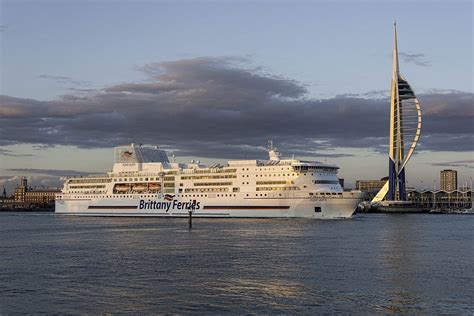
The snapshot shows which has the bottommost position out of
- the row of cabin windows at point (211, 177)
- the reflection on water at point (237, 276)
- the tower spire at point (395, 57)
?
the reflection on water at point (237, 276)

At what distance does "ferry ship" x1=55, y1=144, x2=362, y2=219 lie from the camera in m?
71.7

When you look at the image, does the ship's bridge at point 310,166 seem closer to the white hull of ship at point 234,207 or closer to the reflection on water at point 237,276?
the white hull of ship at point 234,207

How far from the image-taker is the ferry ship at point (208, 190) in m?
71.7

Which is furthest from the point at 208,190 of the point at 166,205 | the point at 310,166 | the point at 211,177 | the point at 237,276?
the point at 237,276

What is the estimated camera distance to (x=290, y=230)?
174 ft

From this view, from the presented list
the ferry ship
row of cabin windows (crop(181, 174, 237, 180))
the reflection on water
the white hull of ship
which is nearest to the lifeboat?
the ferry ship

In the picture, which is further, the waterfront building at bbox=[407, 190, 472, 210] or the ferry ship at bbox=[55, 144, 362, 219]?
the waterfront building at bbox=[407, 190, 472, 210]

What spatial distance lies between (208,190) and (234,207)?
5.57 meters

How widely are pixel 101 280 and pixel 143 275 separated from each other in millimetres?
2033

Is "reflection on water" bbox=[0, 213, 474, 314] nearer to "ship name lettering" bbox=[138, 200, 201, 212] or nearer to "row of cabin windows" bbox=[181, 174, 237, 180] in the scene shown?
"row of cabin windows" bbox=[181, 174, 237, 180]

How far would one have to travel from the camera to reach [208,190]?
79.6 m

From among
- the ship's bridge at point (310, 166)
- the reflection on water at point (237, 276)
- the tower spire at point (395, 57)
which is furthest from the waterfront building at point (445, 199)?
the reflection on water at point (237, 276)

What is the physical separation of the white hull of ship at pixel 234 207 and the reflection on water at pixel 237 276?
88.2 ft

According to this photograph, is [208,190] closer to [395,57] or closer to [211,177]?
[211,177]
